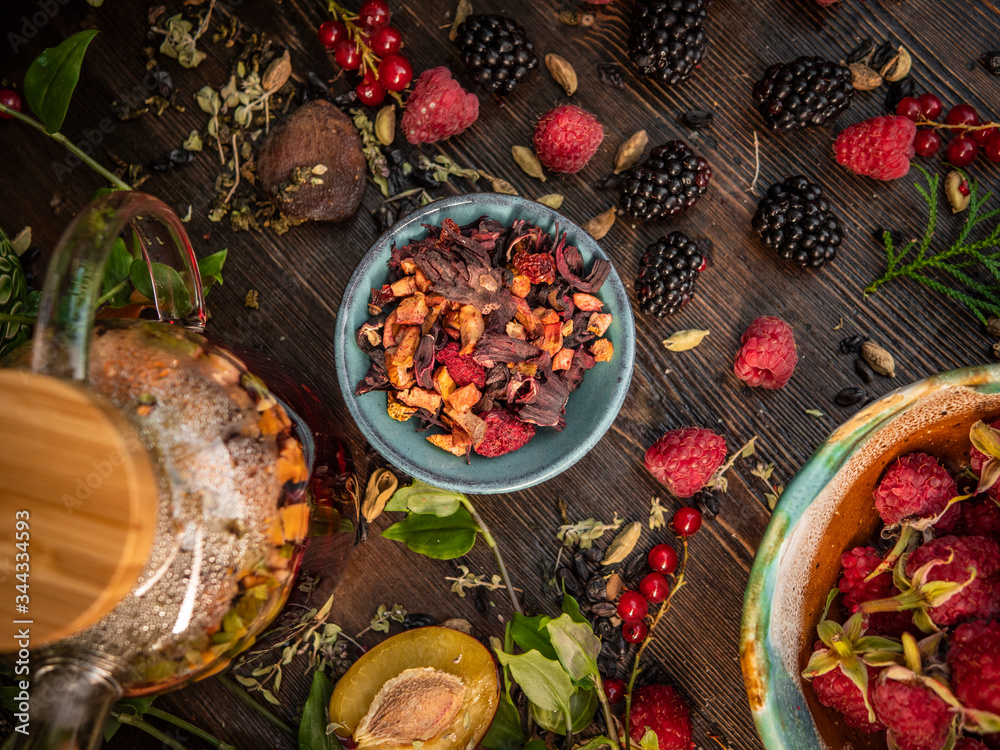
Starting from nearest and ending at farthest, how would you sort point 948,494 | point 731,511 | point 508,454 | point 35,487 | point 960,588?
point 35,487 < point 960,588 < point 948,494 < point 508,454 < point 731,511

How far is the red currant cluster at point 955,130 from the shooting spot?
3.61ft

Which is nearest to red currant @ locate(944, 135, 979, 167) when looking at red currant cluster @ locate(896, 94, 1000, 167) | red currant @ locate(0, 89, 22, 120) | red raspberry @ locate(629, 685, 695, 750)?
red currant cluster @ locate(896, 94, 1000, 167)

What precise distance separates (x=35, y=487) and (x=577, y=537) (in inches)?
31.8

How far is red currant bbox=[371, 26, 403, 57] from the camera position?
110 centimetres

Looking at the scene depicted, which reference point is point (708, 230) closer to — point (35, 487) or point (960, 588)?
point (960, 588)

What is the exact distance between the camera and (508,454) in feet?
3.28

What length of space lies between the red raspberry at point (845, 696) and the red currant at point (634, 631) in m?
0.31

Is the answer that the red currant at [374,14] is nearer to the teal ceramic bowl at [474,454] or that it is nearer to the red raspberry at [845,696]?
the teal ceramic bowl at [474,454]

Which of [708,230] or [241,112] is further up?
[708,230]

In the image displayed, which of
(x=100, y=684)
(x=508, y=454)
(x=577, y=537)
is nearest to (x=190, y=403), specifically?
(x=100, y=684)

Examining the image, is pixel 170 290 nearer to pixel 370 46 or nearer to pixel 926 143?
pixel 370 46

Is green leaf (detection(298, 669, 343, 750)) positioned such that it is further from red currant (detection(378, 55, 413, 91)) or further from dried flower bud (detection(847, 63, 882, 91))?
dried flower bud (detection(847, 63, 882, 91))

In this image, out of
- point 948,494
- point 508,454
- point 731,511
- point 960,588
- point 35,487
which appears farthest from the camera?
point 731,511

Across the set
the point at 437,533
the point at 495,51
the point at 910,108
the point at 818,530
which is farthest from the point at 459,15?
the point at 818,530
